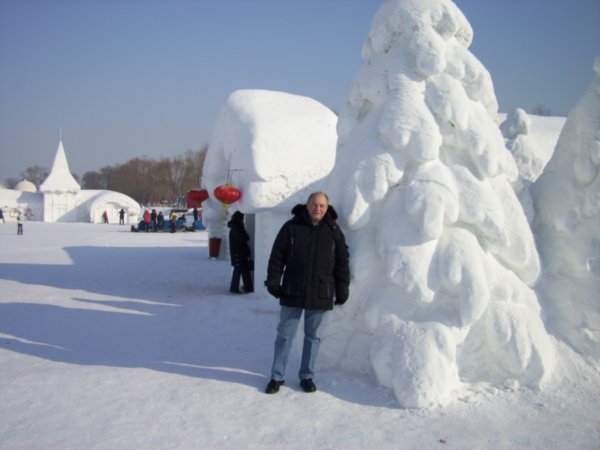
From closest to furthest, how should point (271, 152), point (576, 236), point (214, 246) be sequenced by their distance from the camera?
point (576, 236) → point (271, 152) → point (214, 246)

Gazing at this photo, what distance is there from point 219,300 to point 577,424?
17.7ft

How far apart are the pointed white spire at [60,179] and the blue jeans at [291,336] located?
36.7 m

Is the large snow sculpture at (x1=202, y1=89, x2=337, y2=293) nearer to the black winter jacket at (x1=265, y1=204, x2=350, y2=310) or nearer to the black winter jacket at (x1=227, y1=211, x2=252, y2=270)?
the black winter jacket at (x1=227, y1=211, x2=252, y2=270)

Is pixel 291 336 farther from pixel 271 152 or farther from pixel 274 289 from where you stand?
pixel 271 152

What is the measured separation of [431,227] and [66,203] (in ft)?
123

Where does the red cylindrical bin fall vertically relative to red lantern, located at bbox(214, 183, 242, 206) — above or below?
below

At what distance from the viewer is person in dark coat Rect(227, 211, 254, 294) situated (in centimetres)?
801

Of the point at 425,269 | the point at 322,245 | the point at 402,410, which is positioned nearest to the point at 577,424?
the point at 402,410

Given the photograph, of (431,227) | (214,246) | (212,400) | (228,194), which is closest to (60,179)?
(214,246)

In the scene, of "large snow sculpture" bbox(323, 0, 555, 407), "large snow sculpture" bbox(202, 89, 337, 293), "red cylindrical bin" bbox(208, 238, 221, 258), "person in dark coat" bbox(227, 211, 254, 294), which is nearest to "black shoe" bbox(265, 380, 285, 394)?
"large snow sculpture" bbox(323, 0, 555, 407)

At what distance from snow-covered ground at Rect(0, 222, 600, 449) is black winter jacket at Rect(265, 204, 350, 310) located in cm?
71

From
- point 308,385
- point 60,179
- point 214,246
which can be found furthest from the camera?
point 60,179

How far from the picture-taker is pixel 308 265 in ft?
11.5

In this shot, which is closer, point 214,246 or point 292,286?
point 292,286
